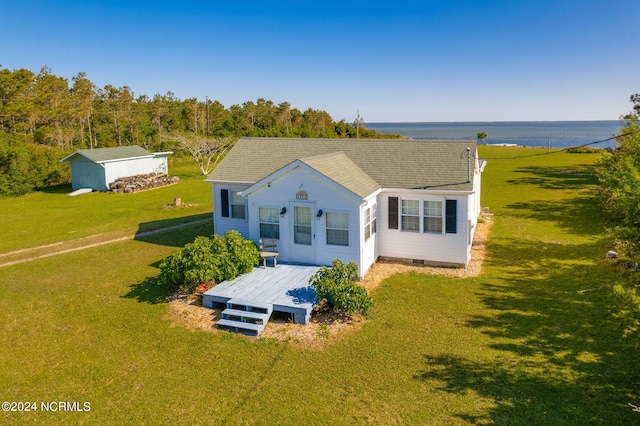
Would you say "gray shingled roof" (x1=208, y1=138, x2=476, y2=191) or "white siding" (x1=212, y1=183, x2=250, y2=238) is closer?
"gray shingled roof" (x1=208, y1=138, x2=476, y2=191)

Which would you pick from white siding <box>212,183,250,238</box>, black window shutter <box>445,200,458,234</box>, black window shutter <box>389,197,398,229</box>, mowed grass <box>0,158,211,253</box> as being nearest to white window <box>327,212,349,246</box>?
black window shutter <box>389,197,398,229</box>

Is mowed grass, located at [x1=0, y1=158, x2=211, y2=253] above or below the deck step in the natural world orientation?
above

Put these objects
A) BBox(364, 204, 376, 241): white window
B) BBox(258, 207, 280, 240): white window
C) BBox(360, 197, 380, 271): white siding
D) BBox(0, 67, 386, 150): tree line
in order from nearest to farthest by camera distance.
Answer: BBox(360, 197, 380, 271): white siding → BBox(364, 204, 376, 241): white window → BBox(258, 207, 280, 240): white window → BBox(0, 67, 386, 150): tree line

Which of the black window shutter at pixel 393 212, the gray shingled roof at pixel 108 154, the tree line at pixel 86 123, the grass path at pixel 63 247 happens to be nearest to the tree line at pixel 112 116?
the tree line at pixel 86 123

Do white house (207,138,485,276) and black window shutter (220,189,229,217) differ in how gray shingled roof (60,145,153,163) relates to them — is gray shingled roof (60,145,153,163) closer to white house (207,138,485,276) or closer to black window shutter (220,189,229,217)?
black window shutter (220,189,229,217)

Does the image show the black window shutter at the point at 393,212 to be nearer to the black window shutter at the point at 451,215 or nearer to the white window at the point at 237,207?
the black window shutter at the point at 451,215
